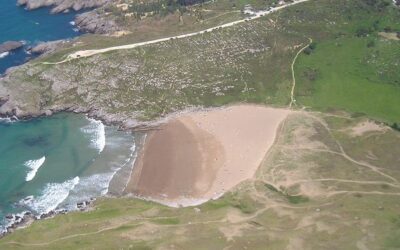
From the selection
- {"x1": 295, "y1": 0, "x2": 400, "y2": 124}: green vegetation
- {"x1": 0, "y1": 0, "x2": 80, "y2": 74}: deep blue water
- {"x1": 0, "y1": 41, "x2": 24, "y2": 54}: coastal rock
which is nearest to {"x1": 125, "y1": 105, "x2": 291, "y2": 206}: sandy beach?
{"x1": 295, "y1": 0, "x2": 400, "y2": 124}: green vegetation

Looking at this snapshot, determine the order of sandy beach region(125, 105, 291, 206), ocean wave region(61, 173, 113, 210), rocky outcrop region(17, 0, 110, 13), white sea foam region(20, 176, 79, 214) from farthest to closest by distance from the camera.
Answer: rocky outcrop region(17, 0, 110, 13), sandy beach region(125, 105, 291, 206), ocean wave region(61, 173, 113, 210), white sea foam region(20, 176, 79, 214)

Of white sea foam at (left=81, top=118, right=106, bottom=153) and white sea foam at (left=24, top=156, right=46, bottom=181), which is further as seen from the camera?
white sea foam at (left=81, top=118, right=106, bottom=153)

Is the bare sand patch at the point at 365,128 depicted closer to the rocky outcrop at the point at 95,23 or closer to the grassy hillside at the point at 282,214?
the grassy hillside at the point at 282,214

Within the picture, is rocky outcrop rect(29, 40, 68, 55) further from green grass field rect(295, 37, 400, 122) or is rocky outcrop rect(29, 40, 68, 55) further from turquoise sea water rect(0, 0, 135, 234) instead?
green grass field rect(295, 37, 400, 122)

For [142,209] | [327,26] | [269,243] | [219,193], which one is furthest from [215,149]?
[327,26]

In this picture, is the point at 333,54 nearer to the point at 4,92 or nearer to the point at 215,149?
the point at 215,149

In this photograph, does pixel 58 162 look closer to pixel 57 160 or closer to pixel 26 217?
pixel 57 160

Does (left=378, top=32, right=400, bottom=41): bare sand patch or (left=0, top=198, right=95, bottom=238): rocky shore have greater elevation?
(left=378, top=32, right=400, bottom=41): bare sand patch
